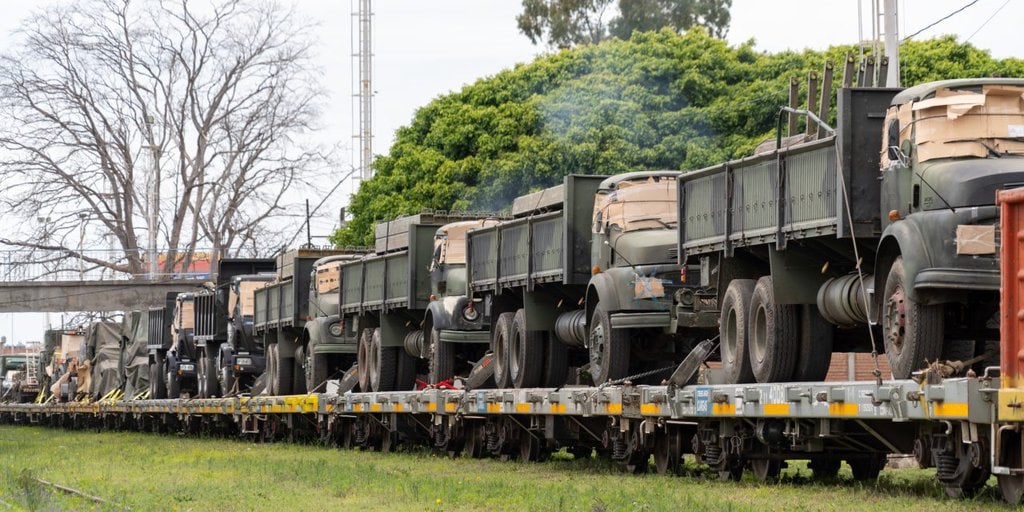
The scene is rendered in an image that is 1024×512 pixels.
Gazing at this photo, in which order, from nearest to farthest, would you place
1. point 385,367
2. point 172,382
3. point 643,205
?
1. point 643,205
2. point 385,367
3. point 172,382

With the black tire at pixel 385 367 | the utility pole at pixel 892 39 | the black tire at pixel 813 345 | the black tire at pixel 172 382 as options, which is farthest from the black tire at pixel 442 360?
the black tire at pixel 172 382

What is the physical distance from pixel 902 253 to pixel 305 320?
2053cm

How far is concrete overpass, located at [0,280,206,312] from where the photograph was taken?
56438mm

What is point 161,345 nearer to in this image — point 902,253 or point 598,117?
point 598,117

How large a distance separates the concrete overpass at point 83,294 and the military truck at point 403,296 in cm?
2786

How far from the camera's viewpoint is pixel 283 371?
111 feet

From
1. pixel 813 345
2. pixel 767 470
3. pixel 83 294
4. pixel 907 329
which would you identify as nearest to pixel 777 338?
pixel 813 345

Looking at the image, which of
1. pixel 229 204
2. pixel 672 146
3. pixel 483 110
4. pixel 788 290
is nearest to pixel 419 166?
pixel 483 110

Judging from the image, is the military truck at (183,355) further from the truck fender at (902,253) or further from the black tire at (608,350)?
the truck fender at (902,253)

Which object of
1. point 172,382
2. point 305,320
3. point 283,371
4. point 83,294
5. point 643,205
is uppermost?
point 83,294

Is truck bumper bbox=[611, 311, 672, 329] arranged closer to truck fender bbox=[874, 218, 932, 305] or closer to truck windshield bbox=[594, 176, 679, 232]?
truck windshield bbox=[594, 176, 679, 232]

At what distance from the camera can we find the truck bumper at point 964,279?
12.3m

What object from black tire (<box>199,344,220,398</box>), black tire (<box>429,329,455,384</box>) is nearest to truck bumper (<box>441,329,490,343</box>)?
black tire (<box>429,329,455,384</box>)

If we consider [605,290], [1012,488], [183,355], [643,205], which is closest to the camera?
[1012,488]
